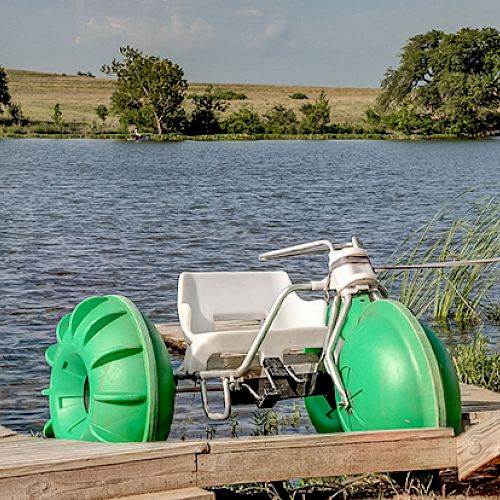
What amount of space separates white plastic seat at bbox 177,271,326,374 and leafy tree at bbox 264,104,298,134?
91602 millimetres

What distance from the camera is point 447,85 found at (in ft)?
329

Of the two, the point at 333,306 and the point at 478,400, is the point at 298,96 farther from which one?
the point at 333,306

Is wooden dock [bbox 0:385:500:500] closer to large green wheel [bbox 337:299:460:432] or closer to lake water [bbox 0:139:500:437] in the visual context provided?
large green wheel [bbox 337:299:460:432]

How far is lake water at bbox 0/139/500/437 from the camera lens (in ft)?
38.3

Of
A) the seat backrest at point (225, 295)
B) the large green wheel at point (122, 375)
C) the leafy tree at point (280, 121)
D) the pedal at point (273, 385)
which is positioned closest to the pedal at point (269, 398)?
the pedal at point (273, 385)

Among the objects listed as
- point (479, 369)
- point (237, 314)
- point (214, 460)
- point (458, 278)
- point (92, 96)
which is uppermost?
point (92, 96)

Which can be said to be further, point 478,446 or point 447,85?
point 447,85

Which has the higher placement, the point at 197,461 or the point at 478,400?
the point at 197,461

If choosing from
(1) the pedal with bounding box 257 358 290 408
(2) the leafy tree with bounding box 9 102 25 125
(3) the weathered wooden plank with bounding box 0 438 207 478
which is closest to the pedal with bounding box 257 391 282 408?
(1) the pedal with bounding box 257 358 290 408

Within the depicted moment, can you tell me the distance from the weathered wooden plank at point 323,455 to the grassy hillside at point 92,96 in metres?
96.1

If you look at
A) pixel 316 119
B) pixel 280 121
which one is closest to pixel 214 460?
pixel 316 119

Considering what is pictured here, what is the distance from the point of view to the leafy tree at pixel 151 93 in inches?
3819

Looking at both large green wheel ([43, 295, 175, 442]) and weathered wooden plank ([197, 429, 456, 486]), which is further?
large green wheel ([43, 295, 175, 442])

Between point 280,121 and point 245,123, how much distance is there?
15.1ft
